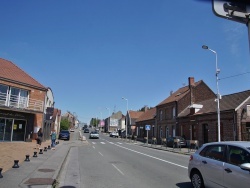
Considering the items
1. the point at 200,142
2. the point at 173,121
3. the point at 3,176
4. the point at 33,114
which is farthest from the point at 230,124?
the point at 3,176

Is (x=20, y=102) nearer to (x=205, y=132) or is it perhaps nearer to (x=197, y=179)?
(x=205, y=132)

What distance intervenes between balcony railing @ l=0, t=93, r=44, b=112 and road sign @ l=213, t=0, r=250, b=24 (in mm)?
28677

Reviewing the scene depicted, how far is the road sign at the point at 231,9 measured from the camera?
3.81 m

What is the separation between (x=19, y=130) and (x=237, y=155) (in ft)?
95.1

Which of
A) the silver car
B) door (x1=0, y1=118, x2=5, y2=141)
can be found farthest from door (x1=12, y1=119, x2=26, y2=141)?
the silver car

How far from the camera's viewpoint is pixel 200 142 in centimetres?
3388

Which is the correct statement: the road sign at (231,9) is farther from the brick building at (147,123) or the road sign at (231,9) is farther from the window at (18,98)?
the brick building at (147,123)

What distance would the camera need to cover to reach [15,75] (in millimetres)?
32781

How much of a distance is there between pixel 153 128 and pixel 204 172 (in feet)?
152

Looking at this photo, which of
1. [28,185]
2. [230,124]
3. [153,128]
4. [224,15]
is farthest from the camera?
[153,128]

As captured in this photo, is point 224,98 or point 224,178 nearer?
point 224,178

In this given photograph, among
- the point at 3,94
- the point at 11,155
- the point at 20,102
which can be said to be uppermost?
the point at 3,94

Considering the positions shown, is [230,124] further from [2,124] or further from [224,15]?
[224,15]

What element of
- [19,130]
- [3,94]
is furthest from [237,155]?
[19,130]
